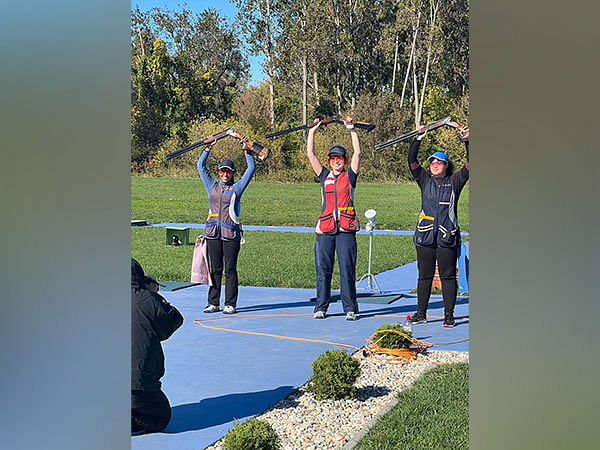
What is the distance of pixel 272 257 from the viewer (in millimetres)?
11828

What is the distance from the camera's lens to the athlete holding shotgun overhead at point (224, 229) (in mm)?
7578

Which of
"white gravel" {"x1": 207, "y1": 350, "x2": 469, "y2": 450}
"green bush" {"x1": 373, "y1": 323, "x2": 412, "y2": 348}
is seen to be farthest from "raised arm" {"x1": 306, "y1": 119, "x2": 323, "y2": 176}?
"white gravel" {"x1": 207, "y1": 350, "x2": 469, "y2": 450}

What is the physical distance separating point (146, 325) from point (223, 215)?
378cm

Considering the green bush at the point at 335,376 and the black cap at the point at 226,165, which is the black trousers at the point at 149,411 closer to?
the green bush at the point at 335,376

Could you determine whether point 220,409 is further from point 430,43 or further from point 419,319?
point 430,43

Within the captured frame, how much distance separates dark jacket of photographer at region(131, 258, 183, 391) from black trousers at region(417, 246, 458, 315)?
3.47 metres

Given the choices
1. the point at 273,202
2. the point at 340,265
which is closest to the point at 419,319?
the point at 340,265

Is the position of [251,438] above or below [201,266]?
below

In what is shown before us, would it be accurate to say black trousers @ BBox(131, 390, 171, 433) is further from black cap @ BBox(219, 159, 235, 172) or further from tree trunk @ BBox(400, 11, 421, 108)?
tree trunk @ BBox(400, 11, 421, 108)

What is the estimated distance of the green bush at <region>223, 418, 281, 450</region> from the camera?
360cm
